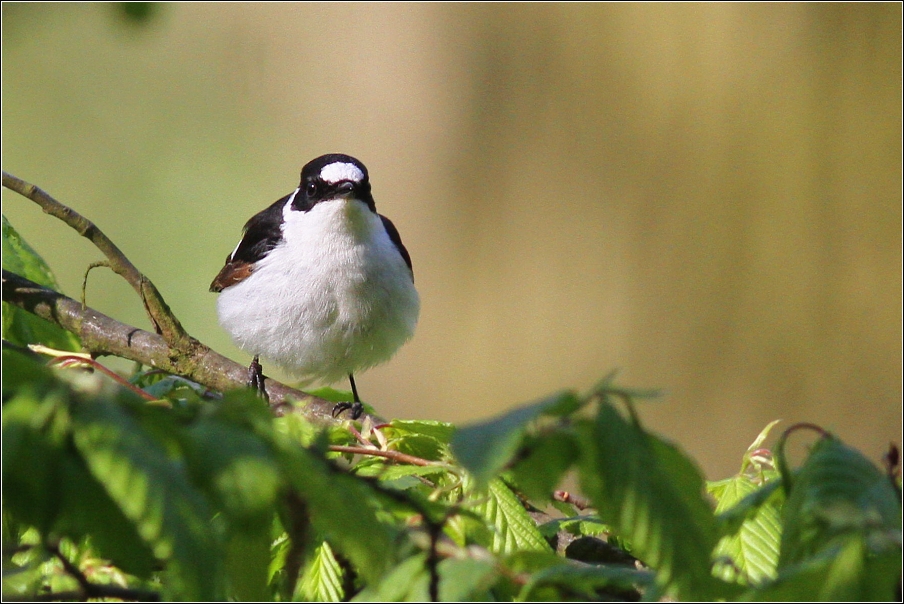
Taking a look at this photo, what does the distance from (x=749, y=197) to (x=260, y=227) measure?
5.22m

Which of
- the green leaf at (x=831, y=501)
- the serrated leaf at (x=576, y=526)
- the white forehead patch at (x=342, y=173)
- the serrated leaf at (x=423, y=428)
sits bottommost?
the serrated leaf at (x=576, y=526)

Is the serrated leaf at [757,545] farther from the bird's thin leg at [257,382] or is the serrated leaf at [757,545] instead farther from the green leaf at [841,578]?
the bird's thin leg at [257,382]

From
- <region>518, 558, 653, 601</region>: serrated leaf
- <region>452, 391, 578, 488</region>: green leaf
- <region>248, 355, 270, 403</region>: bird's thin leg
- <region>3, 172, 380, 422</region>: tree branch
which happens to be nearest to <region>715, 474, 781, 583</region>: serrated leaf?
<region>518, 558, 653, 601</region>: serrated leaf

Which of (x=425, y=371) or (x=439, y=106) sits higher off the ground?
(x=439, y=106)

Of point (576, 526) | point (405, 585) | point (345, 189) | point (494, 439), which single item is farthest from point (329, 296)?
point (494, 439)

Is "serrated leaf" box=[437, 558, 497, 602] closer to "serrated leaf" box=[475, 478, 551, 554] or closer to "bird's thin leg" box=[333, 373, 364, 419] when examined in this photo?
"serrated leaf" box=[475, 478, 551, 554]

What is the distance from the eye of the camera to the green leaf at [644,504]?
88 centimetres

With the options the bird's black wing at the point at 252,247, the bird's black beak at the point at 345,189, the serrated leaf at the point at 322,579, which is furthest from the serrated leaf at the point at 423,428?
the bird's black wing at the point at 252,247

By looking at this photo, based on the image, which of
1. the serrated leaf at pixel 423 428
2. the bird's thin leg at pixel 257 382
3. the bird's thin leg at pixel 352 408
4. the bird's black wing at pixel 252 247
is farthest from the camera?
the bird's black wing at pixel 252 247

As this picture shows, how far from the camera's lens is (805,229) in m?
8.09

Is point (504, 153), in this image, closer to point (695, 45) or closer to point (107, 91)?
point (695, 45)

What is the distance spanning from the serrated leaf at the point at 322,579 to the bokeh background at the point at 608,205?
6788 millimetres

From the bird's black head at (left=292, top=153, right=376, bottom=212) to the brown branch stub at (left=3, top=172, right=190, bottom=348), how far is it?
1.21 metres

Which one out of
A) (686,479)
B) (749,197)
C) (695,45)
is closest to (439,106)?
(695,45)
